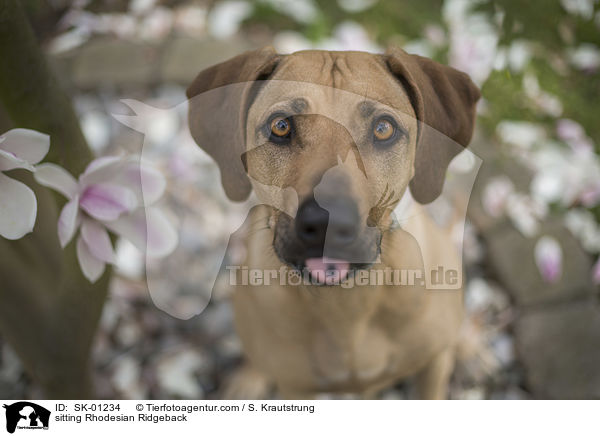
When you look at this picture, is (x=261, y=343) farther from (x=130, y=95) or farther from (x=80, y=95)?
(x=80, y=95)

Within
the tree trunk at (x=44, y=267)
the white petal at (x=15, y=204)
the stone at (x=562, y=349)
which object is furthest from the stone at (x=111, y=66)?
the stone at (x=562, y=349)

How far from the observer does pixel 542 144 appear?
179 centimetres

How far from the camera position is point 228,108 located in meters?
0.93

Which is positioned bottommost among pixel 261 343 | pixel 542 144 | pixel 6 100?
pixel 261 343

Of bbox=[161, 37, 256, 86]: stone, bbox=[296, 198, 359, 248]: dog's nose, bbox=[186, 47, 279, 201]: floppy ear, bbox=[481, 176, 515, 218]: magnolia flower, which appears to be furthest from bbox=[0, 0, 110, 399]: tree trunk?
bbox=[481, 176, 515, 218]: magnolia flower

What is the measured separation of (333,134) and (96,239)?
526mm

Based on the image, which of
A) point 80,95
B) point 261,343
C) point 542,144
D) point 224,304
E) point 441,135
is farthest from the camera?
point 224,304

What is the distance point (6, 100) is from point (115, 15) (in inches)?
16.2

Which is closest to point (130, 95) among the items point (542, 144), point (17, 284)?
point (17, 284)

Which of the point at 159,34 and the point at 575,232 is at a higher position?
the point at 159,34

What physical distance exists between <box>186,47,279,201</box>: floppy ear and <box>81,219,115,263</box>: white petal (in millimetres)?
271

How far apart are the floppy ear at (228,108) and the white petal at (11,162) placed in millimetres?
323
